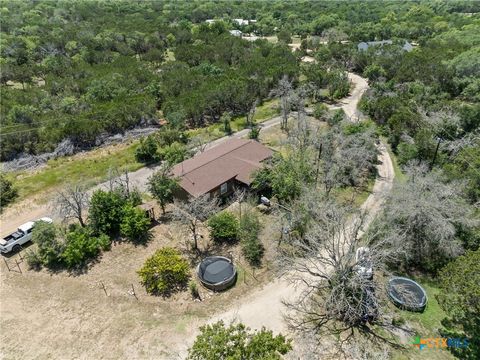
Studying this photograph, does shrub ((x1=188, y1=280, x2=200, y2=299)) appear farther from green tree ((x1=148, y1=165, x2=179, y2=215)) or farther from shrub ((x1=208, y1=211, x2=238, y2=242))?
green tree ((x1=148, y1=165, x2=179, y2=215))

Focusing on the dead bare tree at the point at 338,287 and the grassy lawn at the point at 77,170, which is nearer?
the dead bare tree at the point at 338,287

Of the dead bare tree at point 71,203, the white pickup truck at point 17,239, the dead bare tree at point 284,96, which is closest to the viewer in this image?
the white pickup truck at point 17,239

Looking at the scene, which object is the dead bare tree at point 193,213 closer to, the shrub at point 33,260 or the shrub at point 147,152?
the shrub at point 33,260

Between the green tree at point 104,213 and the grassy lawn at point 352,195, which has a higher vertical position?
the green tree at point 104,213

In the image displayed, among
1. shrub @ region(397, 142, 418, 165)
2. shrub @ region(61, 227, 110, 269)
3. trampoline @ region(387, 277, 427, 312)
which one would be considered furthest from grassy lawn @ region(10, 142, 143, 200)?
shrub @ region(397, 142, 418, 165)

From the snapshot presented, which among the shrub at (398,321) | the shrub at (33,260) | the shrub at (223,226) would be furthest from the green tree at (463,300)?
the shrub at (33,260)

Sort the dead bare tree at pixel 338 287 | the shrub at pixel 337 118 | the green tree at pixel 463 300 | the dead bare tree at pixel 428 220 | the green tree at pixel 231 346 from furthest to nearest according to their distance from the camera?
the shrub at pixel 337 118 → the dead bare tree at pixel 428 220 → the dead bare tree at pixel 338 287 → the green tree at pixel 463 300 → the green tree at pixel 231 346

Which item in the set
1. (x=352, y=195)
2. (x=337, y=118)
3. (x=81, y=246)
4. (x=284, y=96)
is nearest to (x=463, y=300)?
(x=352, y=195)

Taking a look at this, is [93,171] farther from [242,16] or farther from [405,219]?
[242,16]
